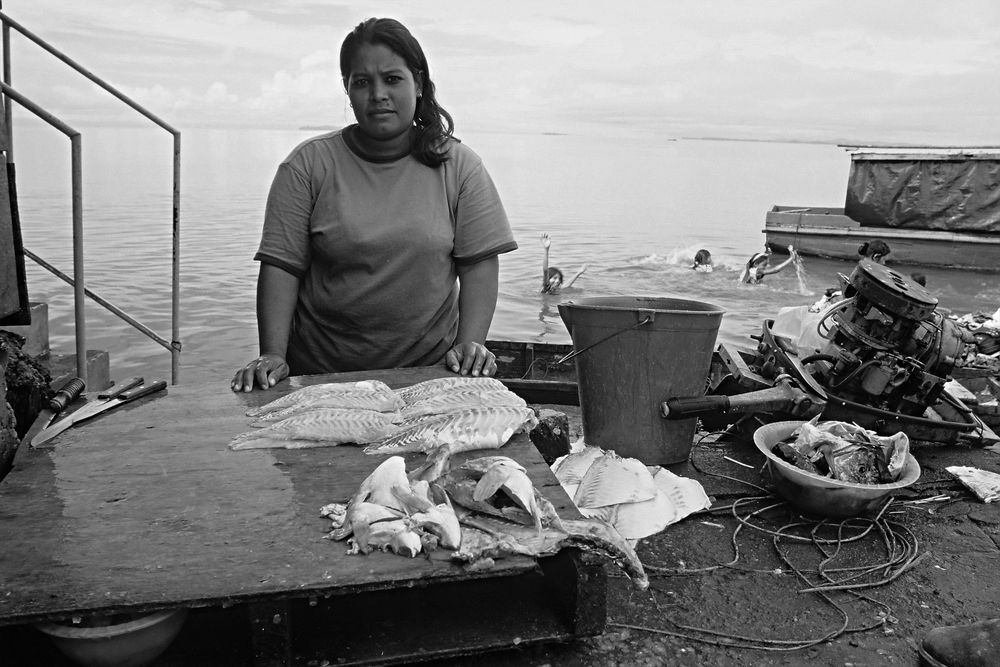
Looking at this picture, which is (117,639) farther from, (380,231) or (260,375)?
(380,231)

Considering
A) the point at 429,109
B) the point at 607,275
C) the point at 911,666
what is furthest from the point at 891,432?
the point at 607,275

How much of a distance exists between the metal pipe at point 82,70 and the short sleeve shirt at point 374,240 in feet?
7.43

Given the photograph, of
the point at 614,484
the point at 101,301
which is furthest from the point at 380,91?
the point at 101,301

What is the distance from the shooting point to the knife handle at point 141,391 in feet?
10.8

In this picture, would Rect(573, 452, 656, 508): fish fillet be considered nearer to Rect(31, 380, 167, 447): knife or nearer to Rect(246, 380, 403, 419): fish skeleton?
Rect(246, 380, 403, 419): fish skeleton

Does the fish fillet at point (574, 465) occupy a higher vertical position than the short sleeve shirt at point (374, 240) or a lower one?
lower

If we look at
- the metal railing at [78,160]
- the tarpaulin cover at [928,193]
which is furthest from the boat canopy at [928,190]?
the metal railing at [78,160]

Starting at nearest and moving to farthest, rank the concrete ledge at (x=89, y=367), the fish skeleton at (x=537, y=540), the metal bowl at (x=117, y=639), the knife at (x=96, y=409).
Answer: the metal bowl at (x=117, y=639) < the fish skeleton at (x=537, y=540) < the knife at (x=96, y=409) < the concrete ledge at (x=89, y=367)

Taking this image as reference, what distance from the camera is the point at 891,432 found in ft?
15.0

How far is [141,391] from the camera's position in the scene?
338 centimetres

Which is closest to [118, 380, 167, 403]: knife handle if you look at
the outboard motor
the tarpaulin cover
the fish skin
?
the fish skin

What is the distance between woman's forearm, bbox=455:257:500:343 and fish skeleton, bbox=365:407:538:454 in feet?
3.00

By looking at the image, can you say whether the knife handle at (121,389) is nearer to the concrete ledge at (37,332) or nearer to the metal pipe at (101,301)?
the metal pipe at (101,301)

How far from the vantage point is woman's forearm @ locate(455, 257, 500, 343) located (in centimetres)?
381
